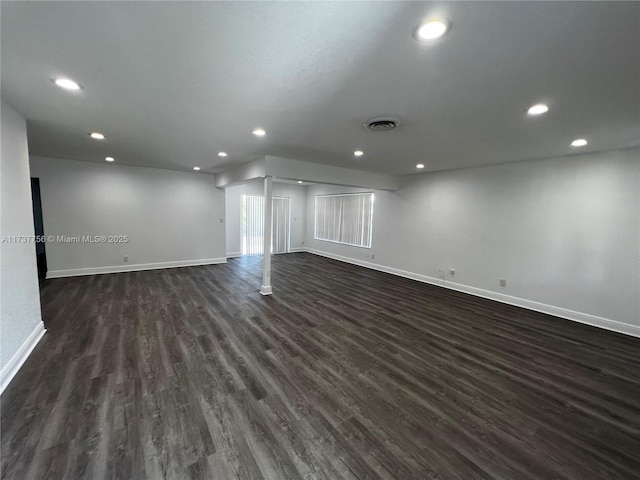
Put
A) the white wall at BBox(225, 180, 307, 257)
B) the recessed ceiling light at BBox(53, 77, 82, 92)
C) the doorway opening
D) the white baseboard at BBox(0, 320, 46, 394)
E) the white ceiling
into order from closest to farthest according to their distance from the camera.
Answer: the white ceiling < the recessed ceiling light at BBox(53, 77, 82, 92) < the white baseboard at BBox(0, 320, 46, 394) < the doorway opening < the white wall at BBox(225, 180, 307, 257)

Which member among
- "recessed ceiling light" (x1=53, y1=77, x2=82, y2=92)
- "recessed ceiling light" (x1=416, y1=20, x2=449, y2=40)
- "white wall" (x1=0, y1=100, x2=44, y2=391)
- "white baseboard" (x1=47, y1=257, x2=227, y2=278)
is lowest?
"white baseboard" (x1=47, y1=257, x2=227, y2=278)

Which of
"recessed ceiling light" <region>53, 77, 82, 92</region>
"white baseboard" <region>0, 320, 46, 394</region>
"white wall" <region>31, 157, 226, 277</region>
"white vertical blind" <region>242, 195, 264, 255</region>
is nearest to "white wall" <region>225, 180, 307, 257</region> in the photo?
"white vertical blind" <region>242, 195, 264, 255</region>

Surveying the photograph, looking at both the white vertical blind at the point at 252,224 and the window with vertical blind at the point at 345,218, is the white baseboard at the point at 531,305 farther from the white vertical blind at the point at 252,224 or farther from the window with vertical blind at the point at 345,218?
the white vertical blind at the point at 252,224

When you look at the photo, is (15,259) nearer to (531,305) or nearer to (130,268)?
(130,268)

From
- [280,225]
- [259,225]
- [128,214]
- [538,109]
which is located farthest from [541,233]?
[128,214]

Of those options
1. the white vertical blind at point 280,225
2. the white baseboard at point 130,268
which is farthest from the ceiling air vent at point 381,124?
the white vertical blind at point 280,225

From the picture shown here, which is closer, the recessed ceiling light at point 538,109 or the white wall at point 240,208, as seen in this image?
the recessed ceiling light at point 538,109

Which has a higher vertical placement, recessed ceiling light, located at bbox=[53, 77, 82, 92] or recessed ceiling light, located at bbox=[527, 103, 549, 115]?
recessed ceiling light, located at bbox=[527, 103, 549, 115]

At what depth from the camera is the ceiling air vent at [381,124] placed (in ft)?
8.29

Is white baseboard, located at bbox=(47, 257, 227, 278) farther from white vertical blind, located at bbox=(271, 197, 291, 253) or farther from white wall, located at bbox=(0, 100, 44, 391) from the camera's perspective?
white wall, located at bbox=(0, 100, 44, 391)

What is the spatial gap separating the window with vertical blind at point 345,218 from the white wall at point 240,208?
728mm

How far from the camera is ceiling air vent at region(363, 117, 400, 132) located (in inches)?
99.5

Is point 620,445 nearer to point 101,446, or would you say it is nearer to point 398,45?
point 398,45

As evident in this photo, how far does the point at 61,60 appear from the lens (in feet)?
5.45
